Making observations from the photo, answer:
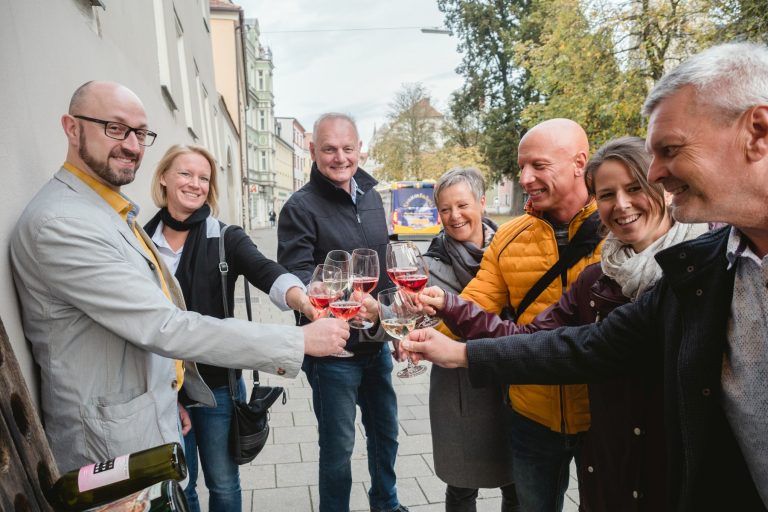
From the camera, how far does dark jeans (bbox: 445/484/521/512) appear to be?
258 cm

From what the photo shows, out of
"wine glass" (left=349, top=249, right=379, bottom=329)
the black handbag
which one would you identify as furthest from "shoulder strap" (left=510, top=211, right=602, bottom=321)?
the black handbag

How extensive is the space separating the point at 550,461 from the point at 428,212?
22.8m

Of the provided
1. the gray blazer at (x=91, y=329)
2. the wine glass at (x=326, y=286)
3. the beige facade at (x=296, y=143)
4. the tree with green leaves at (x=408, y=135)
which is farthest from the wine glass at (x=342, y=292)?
the beige facade at (x=296, y=143)

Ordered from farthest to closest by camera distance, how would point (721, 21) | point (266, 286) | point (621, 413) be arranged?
1. point (721, 21)
2. point (266, 286)
3. point (621, 413)

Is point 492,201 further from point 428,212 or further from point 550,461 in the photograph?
point 550,461

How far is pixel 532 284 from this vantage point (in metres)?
2.18

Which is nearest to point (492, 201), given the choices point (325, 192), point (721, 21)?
point (721, 21)

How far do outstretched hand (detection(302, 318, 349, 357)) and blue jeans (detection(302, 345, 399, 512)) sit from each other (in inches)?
31.8

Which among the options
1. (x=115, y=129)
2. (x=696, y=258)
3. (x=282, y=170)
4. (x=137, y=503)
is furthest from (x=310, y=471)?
(x=282, y=170)

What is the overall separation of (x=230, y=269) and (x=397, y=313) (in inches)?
44.5

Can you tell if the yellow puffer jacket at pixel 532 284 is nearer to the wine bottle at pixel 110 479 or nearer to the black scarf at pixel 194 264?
the black scarf at pixel 194 264

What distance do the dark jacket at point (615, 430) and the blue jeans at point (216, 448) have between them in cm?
168

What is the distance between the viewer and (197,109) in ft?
35.8

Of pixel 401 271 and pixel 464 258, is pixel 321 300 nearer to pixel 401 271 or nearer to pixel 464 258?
pixel 401 271
